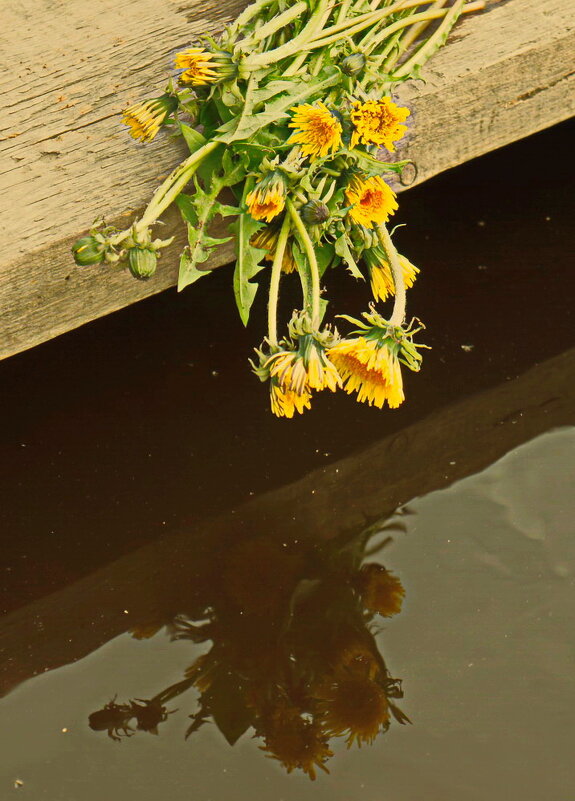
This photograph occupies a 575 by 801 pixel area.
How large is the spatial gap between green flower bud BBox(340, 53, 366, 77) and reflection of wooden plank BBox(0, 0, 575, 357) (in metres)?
0.20

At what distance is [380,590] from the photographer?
133cm

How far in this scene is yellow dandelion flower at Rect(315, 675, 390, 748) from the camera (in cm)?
116

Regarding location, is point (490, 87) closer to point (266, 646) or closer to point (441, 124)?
point (441, 124)

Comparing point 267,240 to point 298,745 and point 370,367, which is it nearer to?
point 370,367

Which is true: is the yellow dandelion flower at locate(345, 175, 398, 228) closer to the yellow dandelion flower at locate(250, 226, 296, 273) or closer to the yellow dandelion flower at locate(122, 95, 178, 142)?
the yellow dandelion flower at locate(250, 226, 296, 273)

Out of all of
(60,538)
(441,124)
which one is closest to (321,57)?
(441,124)

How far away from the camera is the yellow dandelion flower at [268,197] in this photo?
122 cm

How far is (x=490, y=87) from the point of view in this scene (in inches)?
60.8

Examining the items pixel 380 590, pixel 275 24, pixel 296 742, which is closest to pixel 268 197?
pixel 275 24

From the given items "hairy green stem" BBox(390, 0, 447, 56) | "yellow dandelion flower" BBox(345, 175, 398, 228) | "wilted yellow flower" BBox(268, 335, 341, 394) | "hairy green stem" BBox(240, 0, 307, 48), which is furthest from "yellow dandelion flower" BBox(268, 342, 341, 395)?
"hairy green stem" BBox(390, 0, 447, 56)

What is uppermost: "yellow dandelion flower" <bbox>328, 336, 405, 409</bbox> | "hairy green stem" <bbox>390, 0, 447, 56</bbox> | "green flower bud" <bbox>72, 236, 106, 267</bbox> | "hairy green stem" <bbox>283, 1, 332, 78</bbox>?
"hairy green stem" <bbox>283, 1, 332, 78</bbox>

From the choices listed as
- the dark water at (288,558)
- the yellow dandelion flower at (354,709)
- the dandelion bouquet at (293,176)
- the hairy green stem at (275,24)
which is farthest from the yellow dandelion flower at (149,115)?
the yellow dandelion flower at (354,709)

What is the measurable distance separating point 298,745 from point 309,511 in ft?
1.24

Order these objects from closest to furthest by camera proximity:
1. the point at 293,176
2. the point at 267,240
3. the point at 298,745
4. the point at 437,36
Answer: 1. the point at 298,745
2. the point at 293,176
3. the point at 267,240
4. the point at 437,36
